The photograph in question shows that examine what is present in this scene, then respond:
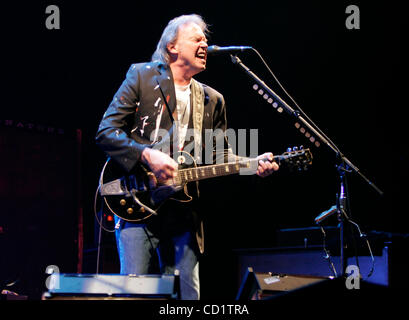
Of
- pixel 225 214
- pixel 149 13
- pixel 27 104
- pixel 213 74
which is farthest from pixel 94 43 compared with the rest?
pixel 225 214

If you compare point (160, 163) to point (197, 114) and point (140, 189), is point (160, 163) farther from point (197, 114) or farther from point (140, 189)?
point (197, 114)

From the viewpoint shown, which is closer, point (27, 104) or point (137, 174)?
point (137, 174)

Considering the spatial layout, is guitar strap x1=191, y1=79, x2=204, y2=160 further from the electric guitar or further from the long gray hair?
the long gray hair

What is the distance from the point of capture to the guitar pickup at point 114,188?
8.63ft

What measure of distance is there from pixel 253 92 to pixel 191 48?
2.94 m

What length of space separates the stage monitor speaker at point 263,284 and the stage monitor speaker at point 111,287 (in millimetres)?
774

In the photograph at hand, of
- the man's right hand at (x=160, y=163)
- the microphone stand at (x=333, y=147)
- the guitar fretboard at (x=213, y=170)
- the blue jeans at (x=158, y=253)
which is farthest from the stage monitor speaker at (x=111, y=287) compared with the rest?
the microphone stand at (x=333, y=147)

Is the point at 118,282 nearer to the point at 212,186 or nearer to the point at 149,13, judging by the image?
the point at 149,13

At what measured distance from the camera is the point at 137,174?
263 centimetres

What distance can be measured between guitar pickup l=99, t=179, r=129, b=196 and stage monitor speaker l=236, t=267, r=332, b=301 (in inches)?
33.8

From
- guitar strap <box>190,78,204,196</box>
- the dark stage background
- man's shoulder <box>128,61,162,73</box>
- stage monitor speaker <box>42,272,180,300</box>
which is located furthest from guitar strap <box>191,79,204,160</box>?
the dark stage background

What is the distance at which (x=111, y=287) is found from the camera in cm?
178

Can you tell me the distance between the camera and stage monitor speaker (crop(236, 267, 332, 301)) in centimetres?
245
